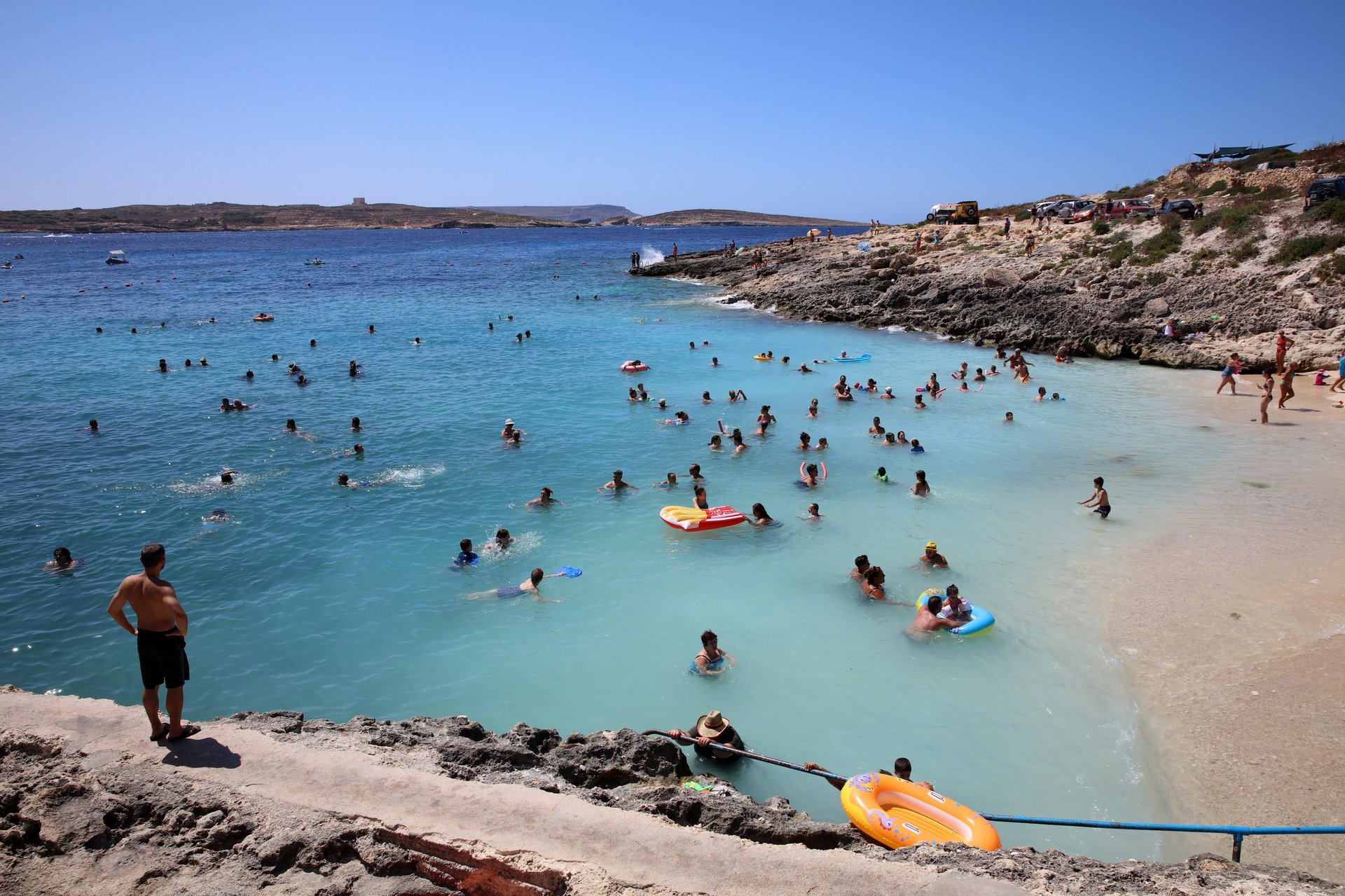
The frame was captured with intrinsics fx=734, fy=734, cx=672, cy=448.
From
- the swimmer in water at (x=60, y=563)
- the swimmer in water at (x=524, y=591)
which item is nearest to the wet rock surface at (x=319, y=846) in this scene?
the swimmer in water at (x=524, y=591)

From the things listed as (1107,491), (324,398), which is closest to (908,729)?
(1107,491)

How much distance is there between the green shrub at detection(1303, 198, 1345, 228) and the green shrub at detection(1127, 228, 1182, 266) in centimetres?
435

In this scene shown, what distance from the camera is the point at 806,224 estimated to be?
197875 millimetres

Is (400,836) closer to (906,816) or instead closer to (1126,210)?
(906,816)

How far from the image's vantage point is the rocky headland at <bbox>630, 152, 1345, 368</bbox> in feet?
85.1

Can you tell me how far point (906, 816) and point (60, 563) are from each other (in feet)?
46.0

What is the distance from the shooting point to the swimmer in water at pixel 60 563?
496 inches

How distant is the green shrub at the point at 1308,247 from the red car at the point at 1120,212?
9.83m

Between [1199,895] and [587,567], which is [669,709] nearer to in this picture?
[587,567]

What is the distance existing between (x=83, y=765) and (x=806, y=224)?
206 m

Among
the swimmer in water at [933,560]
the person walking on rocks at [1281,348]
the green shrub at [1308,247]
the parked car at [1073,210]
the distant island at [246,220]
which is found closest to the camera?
the swimmer in water at [933,560]

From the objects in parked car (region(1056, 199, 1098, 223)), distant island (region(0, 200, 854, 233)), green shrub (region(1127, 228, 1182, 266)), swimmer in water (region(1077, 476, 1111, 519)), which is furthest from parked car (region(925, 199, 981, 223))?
distant island (region(0, 200, 854, 233))

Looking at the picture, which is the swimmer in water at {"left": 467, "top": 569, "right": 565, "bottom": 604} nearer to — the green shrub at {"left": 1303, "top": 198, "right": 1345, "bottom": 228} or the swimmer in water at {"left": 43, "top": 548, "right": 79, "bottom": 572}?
the swimmer in water at {"left": 43, "top": 548, "right": 79, "bottom": 572}

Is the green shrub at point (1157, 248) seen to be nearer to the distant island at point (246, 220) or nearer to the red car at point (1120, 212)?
the red car at point (1120, 212)
